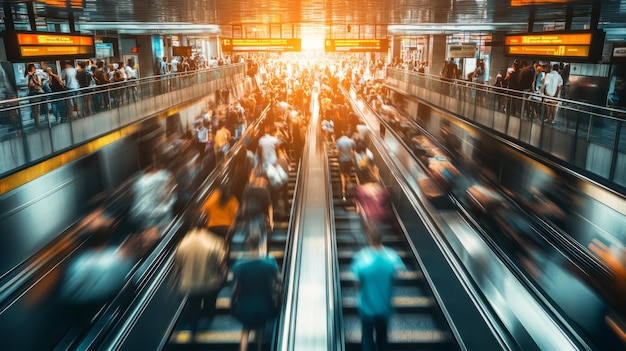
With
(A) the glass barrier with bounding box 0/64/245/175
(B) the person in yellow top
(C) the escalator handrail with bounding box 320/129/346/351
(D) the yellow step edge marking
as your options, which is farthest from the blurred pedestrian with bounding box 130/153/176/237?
(C) the escalator handrail with bounding box 320/129/346/351

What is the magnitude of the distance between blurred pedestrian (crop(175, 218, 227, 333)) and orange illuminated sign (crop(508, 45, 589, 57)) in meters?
7.57

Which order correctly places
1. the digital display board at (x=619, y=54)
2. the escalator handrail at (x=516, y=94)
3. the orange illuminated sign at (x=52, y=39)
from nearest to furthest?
the orange illuminated sign at (x=52, y=39) → the escalator handrail at (x=516, y=94) → the digital display board at (x=619, y=54)

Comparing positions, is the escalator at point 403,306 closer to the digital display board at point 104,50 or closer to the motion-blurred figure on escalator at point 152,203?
the motion-blurred figure on escalator at point 152,203

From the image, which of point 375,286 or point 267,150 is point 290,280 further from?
point 267,150

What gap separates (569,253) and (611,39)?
25.2 m

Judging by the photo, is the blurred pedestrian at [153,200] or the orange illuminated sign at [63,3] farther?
the orange illuminated sign at [63,3]

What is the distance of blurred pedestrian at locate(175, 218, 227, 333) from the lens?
6.79 meters

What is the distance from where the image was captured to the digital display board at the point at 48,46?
10.2 meters

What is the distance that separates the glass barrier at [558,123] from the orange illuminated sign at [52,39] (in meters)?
11.5

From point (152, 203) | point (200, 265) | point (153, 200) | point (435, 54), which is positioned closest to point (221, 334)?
point (200, 265)

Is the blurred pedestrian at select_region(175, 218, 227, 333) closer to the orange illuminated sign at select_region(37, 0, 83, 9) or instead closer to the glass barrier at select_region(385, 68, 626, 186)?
the orange illuminated sign at select_region(37, 0, 83, 9)

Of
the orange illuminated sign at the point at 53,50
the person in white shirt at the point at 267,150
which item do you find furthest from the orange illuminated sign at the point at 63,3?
the person in white shirt at the point at 267,150

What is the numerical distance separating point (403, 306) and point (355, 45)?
15804mm

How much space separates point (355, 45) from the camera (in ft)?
73.0
